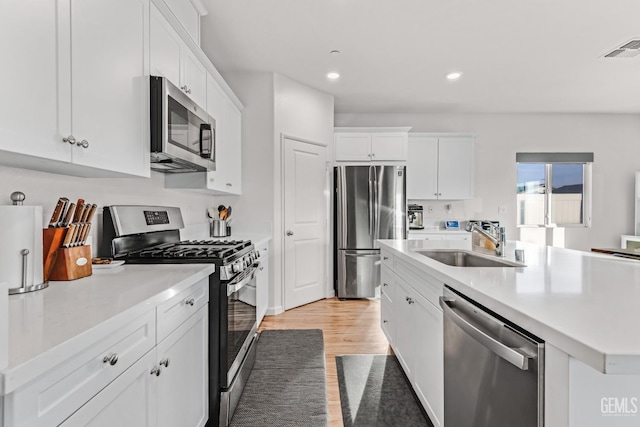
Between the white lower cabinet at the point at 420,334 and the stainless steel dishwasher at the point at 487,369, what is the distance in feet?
0.41

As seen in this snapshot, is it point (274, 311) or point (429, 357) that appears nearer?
point (429, 357)

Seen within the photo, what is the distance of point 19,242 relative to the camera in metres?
1.08

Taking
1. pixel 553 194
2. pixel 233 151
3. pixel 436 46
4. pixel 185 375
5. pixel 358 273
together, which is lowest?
pixel 358 273

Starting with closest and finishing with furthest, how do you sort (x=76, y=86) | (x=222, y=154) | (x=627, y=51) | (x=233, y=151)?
(x=76, y=86) → (x=222, y=154) → (x=627, y=51) → (x=233, y=151)

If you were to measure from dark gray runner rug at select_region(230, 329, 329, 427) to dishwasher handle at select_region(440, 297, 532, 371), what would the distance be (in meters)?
1.01

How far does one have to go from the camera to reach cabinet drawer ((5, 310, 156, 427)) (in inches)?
25.1

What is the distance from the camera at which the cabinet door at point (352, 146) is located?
15.6ft

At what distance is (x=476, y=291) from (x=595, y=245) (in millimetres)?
5837

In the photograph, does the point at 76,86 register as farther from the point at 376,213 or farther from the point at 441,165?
the point at 441,165

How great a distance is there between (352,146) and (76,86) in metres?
3.84

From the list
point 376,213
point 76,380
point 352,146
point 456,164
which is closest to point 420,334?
point 76,380

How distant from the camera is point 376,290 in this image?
14.6 feet

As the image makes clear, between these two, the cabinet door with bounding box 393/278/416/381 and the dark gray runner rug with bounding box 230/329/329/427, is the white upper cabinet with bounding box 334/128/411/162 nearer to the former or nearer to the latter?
the dark gray runner rug with bounding box 230/329/329/427

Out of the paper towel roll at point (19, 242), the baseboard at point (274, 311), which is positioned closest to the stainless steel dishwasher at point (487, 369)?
the paper towel roll at point (19, 242)
